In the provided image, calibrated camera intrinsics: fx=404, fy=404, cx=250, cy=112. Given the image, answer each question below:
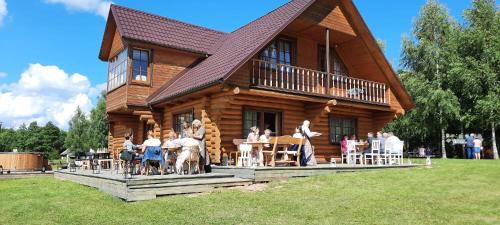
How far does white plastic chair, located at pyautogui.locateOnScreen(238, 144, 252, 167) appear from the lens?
11.0 meters

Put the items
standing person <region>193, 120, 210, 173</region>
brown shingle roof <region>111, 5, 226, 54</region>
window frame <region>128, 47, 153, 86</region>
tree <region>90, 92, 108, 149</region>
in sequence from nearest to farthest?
standing person <region>193, 120, 210, 173</region> → window frame <region>128, 47, 153, 86</region> → brown shingle roof <region>111, 5, 226, 54</region> → tree <region>90, 92, 108, 149</region>

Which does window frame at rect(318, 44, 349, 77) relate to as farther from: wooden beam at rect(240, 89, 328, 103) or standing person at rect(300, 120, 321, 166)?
standing person at rect(300, 120, 321, 166)

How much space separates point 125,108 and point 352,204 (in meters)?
9.97

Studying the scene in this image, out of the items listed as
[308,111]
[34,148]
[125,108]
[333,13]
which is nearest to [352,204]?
[308,111]

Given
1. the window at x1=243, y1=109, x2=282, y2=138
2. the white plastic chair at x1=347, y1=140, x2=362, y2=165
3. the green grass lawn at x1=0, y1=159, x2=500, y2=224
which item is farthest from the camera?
the white plastic chair at x1=347, y1=140, x2=362, y2=165

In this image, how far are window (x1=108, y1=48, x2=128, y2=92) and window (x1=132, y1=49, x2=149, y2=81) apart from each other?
37 centimetres

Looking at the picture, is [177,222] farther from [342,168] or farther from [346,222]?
[342,168]

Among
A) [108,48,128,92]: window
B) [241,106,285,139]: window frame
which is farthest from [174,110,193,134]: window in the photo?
[108,48,128,92]: window

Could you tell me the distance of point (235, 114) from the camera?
41.5 feet

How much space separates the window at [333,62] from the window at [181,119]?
5557 millimetres

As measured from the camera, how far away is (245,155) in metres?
11.4

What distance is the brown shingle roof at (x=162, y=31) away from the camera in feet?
49.3

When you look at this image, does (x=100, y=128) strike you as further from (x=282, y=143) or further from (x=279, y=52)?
(x=282, y=143)

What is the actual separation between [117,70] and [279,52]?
6.57 metres
